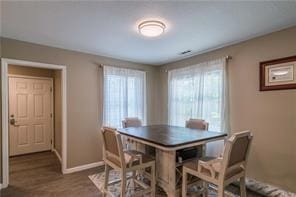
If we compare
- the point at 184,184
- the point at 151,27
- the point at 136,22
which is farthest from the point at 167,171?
the point at 136,22

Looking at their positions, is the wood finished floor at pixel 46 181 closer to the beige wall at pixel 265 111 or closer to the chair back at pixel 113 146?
the beige wall at pixel 265 111

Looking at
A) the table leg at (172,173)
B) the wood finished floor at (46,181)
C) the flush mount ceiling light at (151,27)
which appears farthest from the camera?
the wood finished floor at (46,181)

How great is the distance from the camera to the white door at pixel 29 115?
13.8ft

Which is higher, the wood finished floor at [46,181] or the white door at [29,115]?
the white door at [29,115]

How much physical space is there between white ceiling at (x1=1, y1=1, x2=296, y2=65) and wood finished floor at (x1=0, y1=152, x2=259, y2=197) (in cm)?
233

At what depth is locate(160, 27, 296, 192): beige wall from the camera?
2.37 meters

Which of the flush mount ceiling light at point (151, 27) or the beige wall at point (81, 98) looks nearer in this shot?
the flush mount ceiling light at point (151, 27)

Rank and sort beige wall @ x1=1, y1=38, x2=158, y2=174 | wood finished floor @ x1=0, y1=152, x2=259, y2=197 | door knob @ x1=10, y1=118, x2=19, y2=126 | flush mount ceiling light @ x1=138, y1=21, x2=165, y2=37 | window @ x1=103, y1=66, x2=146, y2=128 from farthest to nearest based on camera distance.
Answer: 1. door knob @ x1=10, y1=118, x2=19, y2=126
2. window @ x1=103, y1=66, x2=146, y2=128
3. beige wall @ x1=1, y1=38, x2=158, y2=174
4. wood finished floor @ x1=0, y1=152, x2=259, y2=197
5. flush mount ceiling light @ x1=138, y1=21, x2=165, y2=37

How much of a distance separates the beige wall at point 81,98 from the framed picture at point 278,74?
2.95m

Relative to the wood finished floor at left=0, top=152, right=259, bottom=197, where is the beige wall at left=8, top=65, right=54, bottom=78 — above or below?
above

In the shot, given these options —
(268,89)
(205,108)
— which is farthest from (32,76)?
(268,89)

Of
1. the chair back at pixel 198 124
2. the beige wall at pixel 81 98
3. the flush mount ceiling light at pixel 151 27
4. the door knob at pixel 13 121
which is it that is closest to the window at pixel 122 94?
the beige wall at pixel 81 98

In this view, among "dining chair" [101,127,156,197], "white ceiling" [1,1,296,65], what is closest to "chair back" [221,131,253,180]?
"dining chair" [101,127,156,197]

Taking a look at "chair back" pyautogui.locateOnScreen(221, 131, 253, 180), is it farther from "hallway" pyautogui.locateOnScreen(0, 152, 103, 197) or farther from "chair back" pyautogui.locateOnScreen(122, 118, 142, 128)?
"chair back" pyautogui.locateOnScreen(122, 118, 142, 128)
